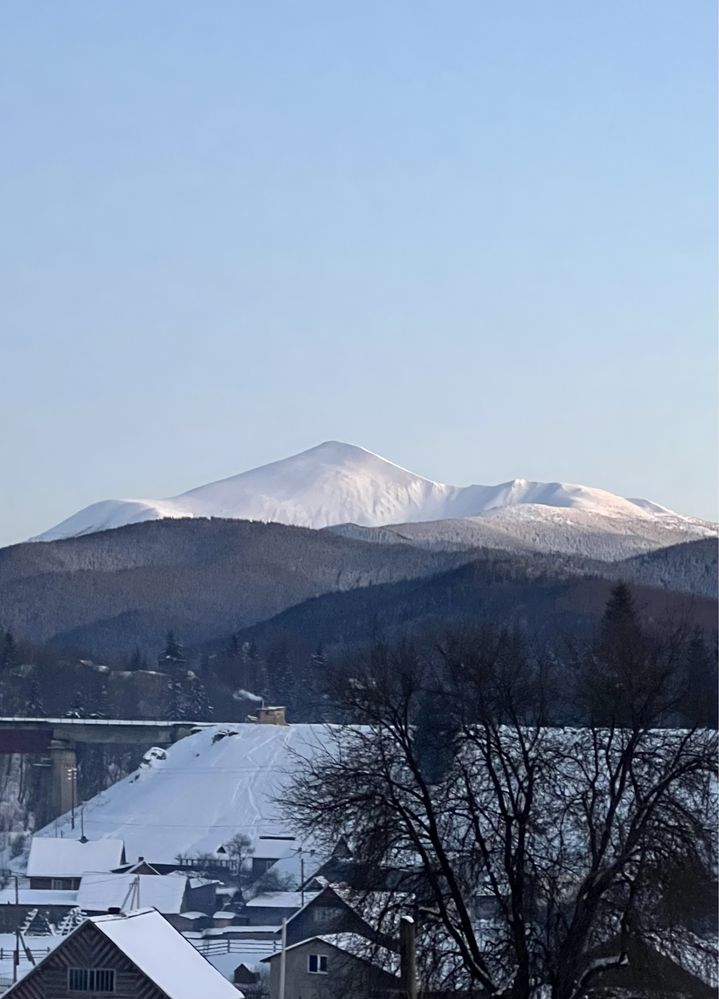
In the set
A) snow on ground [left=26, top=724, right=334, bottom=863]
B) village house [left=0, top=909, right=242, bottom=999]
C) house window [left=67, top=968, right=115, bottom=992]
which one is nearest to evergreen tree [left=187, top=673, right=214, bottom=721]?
snow on ground [left=26, top=724, right=334, bottom=863]

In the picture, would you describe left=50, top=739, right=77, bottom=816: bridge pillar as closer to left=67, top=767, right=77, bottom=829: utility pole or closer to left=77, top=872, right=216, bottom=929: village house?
left=67, top=767, right=77, bottom=829: utility pole

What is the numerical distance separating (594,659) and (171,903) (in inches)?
1729

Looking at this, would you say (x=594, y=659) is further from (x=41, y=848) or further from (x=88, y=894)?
(x=41, y=848)

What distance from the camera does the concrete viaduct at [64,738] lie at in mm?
97688

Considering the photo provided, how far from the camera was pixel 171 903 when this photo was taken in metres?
62.0

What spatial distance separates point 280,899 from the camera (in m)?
62.4

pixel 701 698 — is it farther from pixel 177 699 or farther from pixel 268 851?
pixel 177 699

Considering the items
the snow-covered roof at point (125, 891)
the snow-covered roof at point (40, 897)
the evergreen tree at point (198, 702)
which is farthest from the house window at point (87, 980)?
the evergreen tree at point (198, 702)

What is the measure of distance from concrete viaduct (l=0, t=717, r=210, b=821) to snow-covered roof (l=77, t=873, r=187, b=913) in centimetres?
3137

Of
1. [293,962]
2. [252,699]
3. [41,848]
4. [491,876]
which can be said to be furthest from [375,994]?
[252,699]

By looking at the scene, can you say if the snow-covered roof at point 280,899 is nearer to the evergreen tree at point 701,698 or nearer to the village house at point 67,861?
the village house at point 67,861

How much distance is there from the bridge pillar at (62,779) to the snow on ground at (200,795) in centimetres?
501

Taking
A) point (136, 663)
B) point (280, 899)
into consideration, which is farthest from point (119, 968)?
point (136, 663)

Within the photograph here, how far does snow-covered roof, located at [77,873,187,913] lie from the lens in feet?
201
